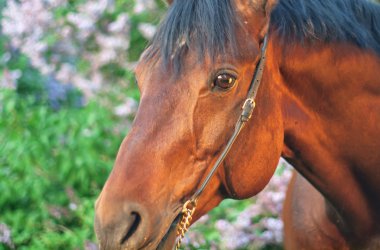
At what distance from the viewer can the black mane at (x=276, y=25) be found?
2071 mm

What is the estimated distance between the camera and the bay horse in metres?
1.98

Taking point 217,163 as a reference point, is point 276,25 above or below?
above

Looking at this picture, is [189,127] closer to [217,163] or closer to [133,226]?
[217,163]

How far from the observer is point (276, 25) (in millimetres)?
2229

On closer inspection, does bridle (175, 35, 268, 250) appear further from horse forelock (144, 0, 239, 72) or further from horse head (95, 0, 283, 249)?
horse forelock (144, 0, 239, 72)

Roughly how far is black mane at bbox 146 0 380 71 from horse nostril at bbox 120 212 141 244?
454 mm

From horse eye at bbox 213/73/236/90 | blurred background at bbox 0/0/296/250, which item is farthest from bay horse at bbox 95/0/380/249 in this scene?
blurred background at bbox 0/0/296/250

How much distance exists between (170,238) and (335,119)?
70cm

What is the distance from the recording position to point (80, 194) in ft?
12.2

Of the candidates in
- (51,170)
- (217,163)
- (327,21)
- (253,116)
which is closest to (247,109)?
(253,116)

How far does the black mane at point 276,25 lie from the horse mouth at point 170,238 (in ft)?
1.53

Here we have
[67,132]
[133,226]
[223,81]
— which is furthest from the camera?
[67,132]

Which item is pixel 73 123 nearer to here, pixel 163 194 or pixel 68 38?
pixel 68 38

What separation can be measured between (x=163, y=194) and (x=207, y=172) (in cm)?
18
